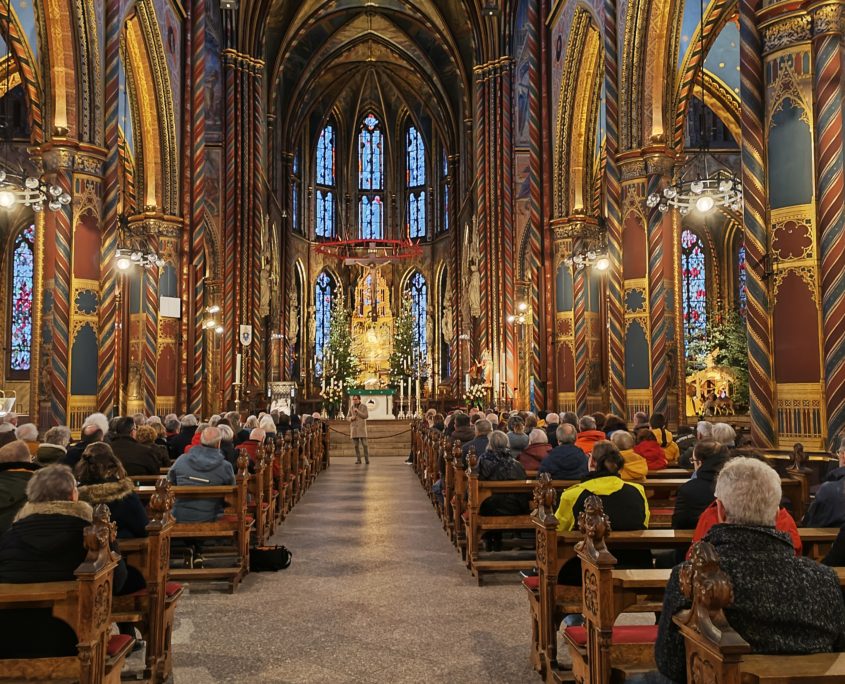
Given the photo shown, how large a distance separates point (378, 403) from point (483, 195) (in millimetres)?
7823

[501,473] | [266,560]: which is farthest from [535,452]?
[266,560]

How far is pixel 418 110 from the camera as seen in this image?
46.2 meters

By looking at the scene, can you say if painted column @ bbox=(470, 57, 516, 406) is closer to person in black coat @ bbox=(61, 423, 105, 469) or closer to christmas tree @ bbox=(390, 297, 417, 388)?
christmas tree @ bbox=(390, 297, 417, 388)

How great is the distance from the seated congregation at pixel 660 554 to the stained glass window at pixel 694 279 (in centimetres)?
1957

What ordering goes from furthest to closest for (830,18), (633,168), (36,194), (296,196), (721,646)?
(296,196), (633,168), (36,194), (830,18), (721,646)

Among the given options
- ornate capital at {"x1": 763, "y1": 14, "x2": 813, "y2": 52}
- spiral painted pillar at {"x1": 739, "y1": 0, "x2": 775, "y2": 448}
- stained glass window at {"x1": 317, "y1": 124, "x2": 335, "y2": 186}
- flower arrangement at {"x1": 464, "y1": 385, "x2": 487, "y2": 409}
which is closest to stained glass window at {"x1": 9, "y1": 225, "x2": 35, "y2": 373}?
flower arrangement at {"x1": 464, "y1": 385, "x2": 487, "y2": 409}

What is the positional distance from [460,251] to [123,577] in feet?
119

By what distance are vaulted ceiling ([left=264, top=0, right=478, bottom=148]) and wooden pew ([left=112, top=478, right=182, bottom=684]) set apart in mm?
28345

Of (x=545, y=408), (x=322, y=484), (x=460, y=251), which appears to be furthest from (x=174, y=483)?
(x=460, y=251)

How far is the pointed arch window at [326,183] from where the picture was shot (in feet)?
153

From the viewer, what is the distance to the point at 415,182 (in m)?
47.4

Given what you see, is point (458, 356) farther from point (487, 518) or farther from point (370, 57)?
point (487, 518)

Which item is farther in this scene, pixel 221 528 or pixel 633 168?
pixel 633 168

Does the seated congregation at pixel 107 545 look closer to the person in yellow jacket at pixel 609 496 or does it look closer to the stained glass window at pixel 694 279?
the person in yellow jacket at pixel 609 496
